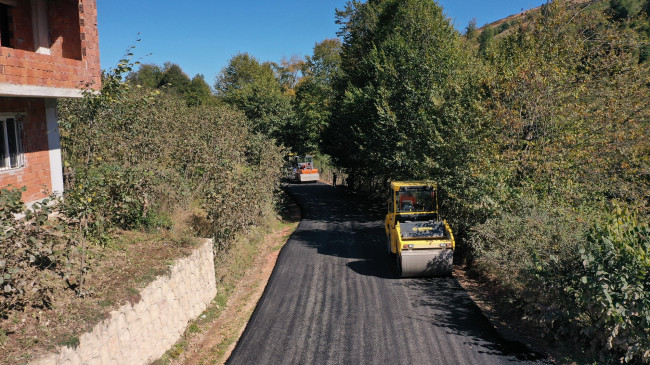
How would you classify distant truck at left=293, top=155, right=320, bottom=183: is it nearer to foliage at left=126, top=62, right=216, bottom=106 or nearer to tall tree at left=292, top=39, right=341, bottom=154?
tall tree at left=292, top=39, right=341, bottom=154

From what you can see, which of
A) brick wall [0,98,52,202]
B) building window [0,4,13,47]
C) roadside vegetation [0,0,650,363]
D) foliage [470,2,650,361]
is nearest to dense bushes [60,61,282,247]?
roadside vegetation [0,0,650,363]

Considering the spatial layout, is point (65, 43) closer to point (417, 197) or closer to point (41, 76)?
point (41, 76)

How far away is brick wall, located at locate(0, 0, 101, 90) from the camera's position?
400 inches

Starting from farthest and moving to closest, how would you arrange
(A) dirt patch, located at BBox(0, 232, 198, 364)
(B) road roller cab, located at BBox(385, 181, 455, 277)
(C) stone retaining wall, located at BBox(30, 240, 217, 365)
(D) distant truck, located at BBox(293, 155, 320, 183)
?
(D) distant truck, located at BBox(293, 155, 320, 183), (B) road roller cab, located at BBox(385, 181, 455, 277), (C) stone retaining wall, located at BBox(30, 240, 217, 365), (A) dirt patch, located at BBox(0, 232, 198, 364)

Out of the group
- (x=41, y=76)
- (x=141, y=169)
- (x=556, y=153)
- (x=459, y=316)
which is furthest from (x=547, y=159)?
(x=41, y=76)

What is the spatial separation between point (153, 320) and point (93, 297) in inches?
53.8

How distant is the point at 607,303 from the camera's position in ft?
21.4

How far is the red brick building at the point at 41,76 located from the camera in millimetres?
10148

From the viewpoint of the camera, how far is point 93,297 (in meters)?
7.71

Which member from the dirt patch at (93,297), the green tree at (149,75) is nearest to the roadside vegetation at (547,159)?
the dirt patch at (93,297)

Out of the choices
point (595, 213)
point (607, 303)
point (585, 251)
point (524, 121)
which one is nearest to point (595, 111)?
point (524, 121)

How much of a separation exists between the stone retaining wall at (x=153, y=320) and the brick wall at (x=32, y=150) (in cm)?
417

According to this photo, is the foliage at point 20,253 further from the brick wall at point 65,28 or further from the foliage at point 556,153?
the foliage at point 556,153

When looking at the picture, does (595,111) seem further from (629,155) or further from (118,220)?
(118,220)
